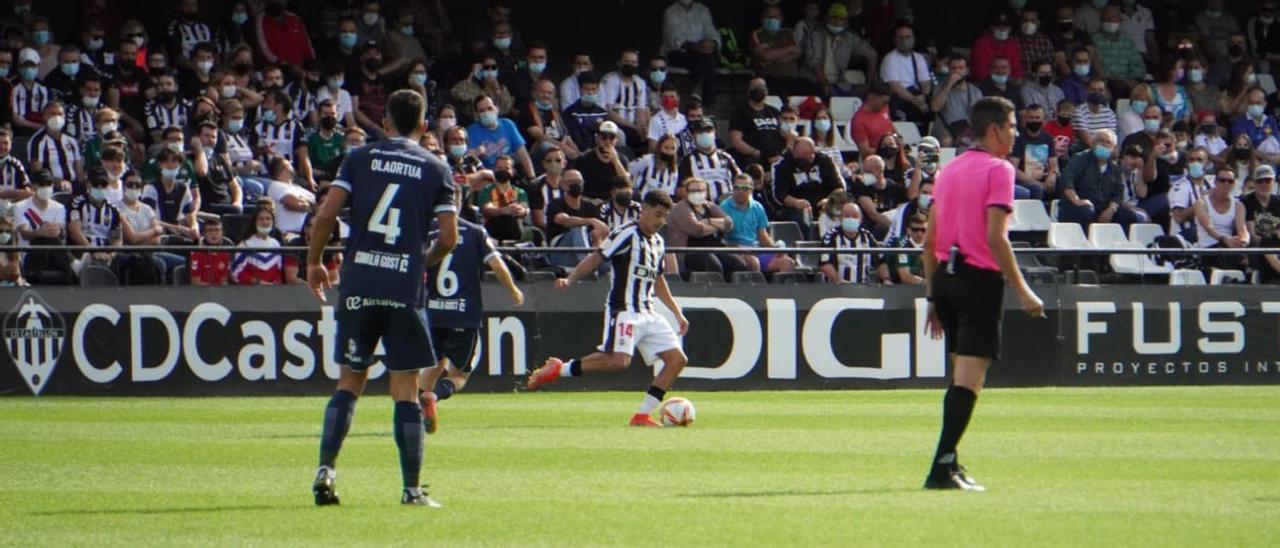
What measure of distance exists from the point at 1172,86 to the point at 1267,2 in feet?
13.7

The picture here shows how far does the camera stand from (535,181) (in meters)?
22.8

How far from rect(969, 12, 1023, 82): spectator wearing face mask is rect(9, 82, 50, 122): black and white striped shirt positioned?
12.9m

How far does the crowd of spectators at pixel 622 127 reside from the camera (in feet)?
69.3

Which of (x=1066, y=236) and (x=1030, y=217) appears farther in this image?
(x=1030, y=217)

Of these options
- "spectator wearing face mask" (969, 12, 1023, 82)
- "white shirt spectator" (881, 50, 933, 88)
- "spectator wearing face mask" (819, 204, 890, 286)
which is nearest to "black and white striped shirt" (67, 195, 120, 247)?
"spectator wearing face mask" (819, 204, 890, 286)

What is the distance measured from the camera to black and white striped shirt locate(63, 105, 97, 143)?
22.1m

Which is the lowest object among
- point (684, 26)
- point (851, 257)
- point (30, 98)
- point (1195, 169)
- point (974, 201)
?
point (851, 257)

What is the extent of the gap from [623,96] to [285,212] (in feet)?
18.5

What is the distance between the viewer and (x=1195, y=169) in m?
25.9

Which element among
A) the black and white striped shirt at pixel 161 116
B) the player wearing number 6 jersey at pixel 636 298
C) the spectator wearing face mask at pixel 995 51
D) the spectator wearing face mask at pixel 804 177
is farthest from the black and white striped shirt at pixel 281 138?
the spectator wearing face mask at pixel 995 51

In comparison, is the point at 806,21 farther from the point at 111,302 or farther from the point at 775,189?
the point at 111,302

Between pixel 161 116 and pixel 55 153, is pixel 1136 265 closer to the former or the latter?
pixel 161 116

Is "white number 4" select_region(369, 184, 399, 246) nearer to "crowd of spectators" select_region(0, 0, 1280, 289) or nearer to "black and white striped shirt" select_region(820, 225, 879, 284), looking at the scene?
"crowd of spectators" select_region(0, 0, 1280, 289)

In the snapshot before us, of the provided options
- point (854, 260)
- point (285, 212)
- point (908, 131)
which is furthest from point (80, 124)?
point (908, 131)
